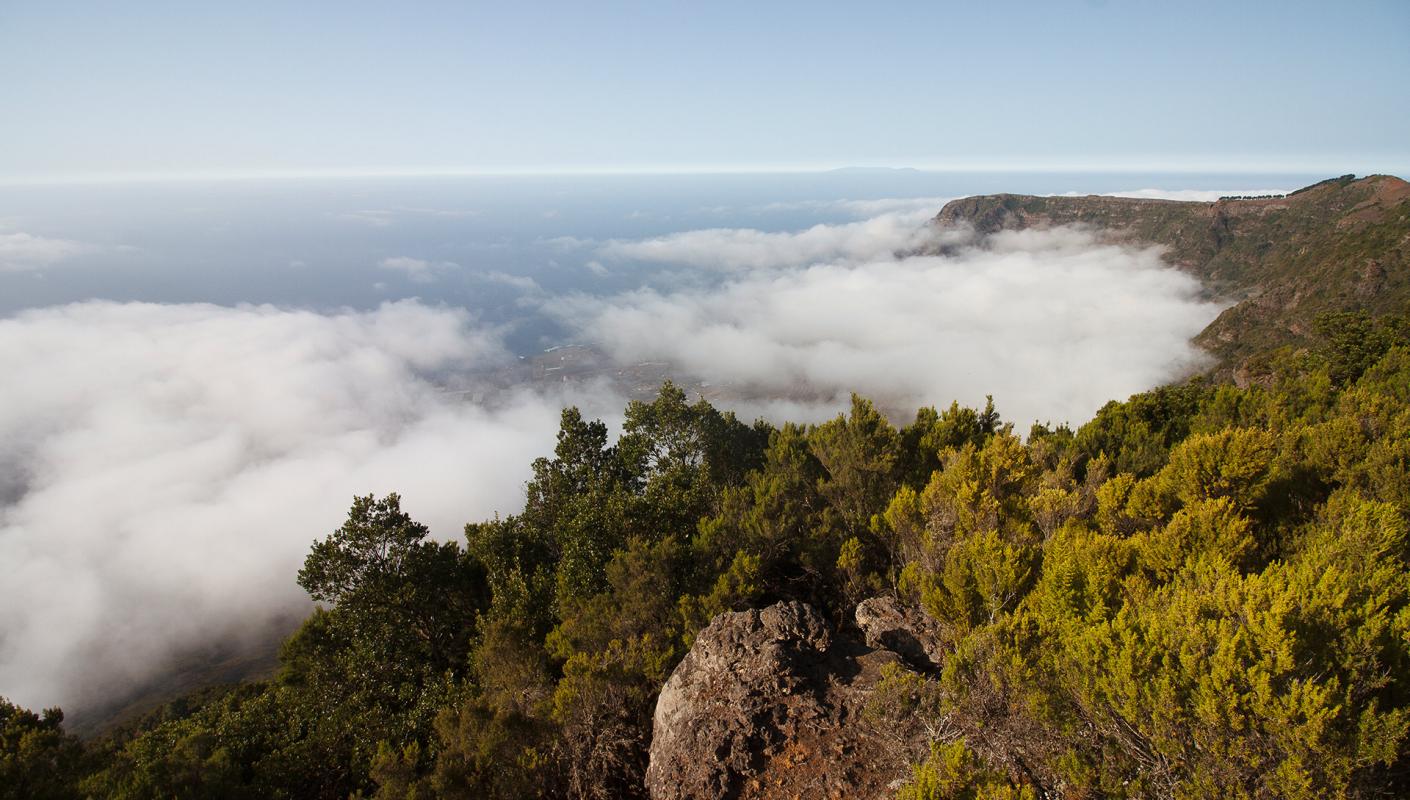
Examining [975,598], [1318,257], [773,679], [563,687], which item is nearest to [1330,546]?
[975,598]

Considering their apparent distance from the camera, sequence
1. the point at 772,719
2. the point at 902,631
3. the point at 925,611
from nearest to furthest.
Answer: the point at 772,719 < the point at 925,611 < the point at 902,631

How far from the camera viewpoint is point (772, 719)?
16656 millimetres

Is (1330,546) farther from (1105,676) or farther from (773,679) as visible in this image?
(773,679)

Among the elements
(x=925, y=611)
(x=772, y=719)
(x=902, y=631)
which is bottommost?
(x=902, y=631)

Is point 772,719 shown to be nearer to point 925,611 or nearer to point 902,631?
point 902,631

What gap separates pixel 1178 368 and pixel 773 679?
18007 centimetres

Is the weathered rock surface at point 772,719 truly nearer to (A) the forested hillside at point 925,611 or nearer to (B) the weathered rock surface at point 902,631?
(A) the forested hillside at point 925,611

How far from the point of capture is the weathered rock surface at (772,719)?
606 inches

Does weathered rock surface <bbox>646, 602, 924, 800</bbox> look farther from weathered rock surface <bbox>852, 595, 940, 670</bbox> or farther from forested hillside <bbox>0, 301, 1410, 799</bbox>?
weathered rock surface <bbox>852, 595, 940, 670</bbox>

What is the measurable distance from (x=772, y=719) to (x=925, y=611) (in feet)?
26.1

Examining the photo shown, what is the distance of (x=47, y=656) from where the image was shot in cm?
11169

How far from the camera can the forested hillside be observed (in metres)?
11.0

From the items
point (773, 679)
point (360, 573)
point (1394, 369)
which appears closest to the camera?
point (773, 679)

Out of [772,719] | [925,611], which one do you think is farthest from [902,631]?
[772,719]
